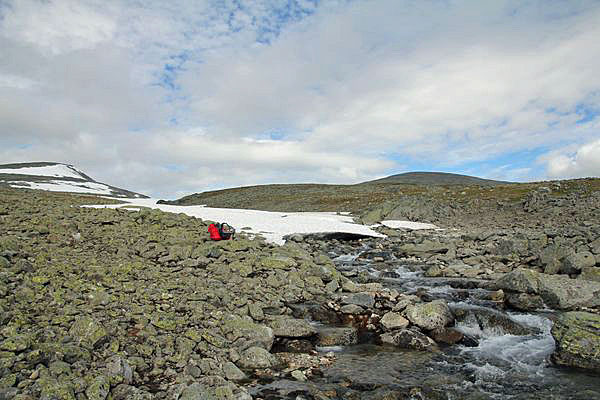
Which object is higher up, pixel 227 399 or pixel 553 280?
pixel 553 280

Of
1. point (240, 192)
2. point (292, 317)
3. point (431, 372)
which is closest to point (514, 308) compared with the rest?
point (431, 372)

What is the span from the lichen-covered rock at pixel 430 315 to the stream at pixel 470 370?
1.70 feet

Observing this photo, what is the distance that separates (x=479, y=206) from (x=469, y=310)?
36.1m

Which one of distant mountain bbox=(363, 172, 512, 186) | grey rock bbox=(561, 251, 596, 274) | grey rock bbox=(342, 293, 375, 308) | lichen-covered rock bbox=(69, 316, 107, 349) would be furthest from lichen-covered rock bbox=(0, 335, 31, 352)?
distant mountain bbox=(363, 172, 512, 186)

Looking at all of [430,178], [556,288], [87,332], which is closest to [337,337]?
[87,332]

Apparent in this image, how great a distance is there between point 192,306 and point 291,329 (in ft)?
8.77

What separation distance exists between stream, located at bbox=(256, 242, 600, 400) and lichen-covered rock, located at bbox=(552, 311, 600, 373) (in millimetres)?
270

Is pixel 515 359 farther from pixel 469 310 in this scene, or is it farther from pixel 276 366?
pixel 276 366

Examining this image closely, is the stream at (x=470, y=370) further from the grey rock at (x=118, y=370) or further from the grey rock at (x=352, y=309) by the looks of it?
the grey rock at (x=118, y=370)

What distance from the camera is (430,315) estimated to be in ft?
35.1

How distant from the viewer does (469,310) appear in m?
11.5

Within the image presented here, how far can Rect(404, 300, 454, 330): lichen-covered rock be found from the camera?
34.6 ft

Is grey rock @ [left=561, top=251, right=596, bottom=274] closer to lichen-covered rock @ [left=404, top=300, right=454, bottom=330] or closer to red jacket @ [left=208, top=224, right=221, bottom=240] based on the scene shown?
lichen-covered rock @ [left=404, top=300, right=454, bottom=330]

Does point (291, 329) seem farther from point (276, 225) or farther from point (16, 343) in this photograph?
point (276, 225)
